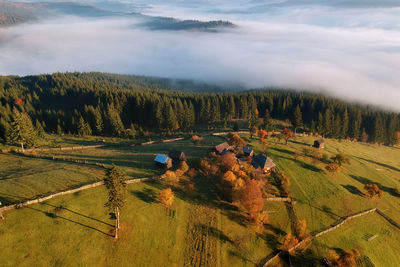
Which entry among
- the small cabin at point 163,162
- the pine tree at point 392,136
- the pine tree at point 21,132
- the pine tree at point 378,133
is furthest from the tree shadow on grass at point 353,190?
the pine tree at point 21,132

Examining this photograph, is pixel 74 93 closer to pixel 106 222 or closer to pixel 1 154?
pixel 1 154

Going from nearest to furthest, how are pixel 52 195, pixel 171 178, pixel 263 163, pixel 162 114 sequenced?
pixel 52 195 → pixel 171 178 → pixel 263 163 → pixel 162 114

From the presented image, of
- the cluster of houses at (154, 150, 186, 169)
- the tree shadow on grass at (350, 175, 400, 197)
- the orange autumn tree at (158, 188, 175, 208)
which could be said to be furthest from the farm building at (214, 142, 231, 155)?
the tree shadow on grass at (350, 175, 400, 197)

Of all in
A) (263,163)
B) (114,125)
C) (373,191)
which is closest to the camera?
(373,191)

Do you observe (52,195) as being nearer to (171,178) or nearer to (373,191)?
(171,178)

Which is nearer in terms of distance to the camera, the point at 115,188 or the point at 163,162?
the point at 115,188

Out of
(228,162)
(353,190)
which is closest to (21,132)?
(228,162)

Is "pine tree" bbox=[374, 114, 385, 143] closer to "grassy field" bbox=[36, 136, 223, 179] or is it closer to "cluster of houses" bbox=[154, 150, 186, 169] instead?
"grassy field" bbox=[36, 136, 223, 179]
